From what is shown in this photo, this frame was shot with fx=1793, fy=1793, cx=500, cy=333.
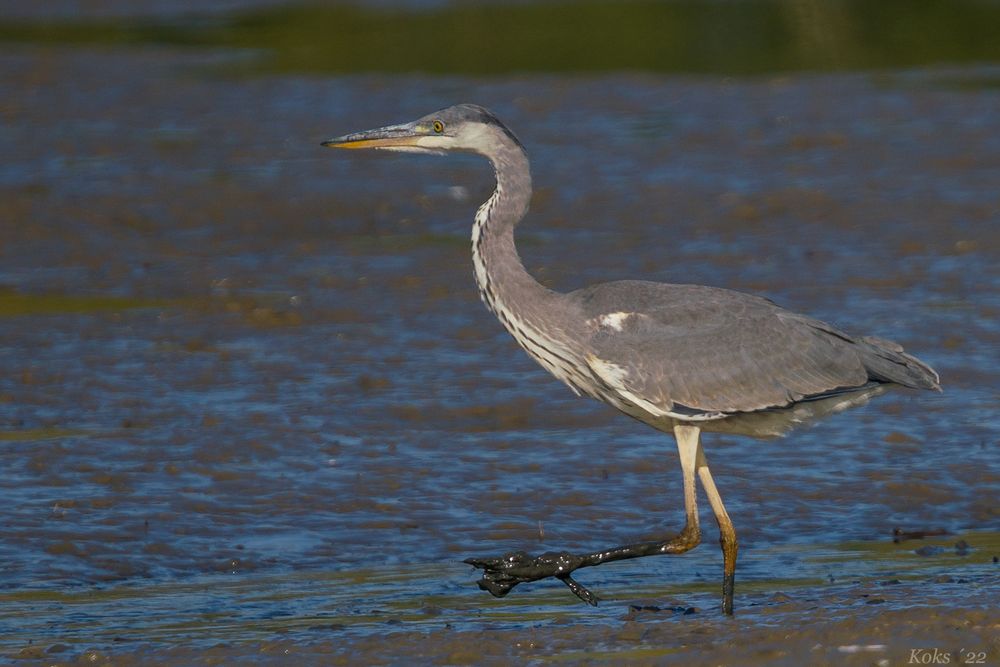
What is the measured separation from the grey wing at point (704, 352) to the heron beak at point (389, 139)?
3.26ft

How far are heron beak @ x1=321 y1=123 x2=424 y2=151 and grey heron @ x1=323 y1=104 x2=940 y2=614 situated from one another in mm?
372

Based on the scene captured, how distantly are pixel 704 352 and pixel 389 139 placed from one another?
62.0 inches

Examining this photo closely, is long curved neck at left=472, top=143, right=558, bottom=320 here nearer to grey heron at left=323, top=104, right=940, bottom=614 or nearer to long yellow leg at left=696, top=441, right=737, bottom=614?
grey heron at left=323, top=104, right=940, bottom=614

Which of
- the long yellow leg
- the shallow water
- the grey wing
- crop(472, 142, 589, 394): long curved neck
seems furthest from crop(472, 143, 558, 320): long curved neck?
the shallow water

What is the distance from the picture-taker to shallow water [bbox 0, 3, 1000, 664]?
6.54 metres

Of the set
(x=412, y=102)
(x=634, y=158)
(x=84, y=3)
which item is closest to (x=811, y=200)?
(x=634, y=158)

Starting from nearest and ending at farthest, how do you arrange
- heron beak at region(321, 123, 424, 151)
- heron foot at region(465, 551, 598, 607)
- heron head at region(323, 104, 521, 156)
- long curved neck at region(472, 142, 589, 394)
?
heron foot at region(465, 551, 598, 607), long curved neck at region(472, 142, 589, 394), heron head at region(323, 104, 521, 156), heron beak at region(321, 123, 424, 151)

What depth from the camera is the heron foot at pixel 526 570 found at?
21.7ft

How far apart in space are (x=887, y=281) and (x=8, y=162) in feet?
24.1

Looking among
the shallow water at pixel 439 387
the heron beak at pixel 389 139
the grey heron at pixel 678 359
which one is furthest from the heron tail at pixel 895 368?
the heron beak at pixel 389 139

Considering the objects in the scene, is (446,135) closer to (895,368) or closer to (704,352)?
(704,352)

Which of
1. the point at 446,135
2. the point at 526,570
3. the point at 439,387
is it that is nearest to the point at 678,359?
the point at 526,570

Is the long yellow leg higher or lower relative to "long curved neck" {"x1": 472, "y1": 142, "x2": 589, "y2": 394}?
lower

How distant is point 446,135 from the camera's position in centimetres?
720
